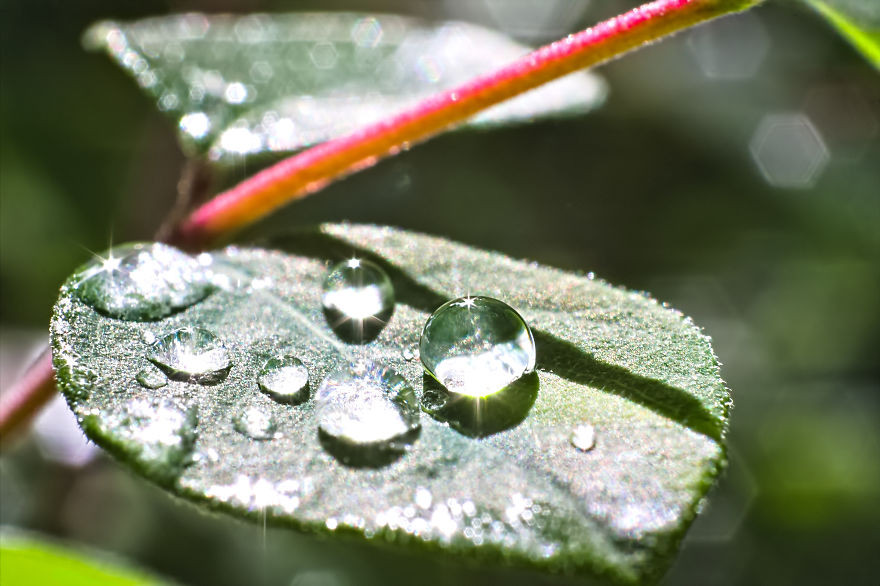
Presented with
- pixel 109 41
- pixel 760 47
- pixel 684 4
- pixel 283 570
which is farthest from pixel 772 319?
pixel 109 41

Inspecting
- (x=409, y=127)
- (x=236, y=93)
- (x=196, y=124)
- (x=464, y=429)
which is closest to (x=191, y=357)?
(x=464, y=429)

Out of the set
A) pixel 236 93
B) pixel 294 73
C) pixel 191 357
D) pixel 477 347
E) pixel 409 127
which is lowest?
pixel 191 357

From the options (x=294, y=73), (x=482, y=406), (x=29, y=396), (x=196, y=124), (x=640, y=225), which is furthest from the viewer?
(x=640, y=225)

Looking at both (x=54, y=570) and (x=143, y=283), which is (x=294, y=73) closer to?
(x=143, y=283)

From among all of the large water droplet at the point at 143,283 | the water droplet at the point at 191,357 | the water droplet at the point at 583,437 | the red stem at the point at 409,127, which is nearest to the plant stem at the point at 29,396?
the red stem at the point at 409,127

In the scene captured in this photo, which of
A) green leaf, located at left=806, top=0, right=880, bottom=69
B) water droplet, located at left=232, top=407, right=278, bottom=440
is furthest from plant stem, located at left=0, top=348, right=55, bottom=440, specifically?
green leaf, located at left=806, top=0, right=880, bottom=69

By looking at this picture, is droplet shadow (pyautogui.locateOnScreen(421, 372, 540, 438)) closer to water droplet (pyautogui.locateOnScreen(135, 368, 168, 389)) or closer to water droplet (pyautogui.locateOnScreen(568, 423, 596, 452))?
water droplet (pyautogui.locateOnScreen(568, 423, 596, 452))
